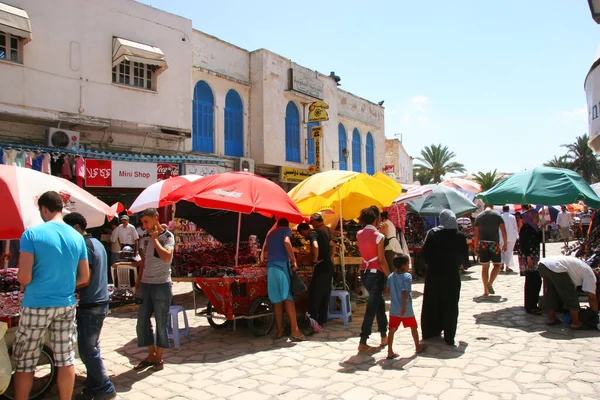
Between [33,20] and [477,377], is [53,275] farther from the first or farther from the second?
[33,20]

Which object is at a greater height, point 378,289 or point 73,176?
point 73,176

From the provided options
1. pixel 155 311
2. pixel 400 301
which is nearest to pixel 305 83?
pixel 400 301

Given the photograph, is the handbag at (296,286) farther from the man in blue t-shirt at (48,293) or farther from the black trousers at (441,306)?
the man in blue t-shirt at (48,293)

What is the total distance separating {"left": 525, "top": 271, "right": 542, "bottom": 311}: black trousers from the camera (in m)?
7.90

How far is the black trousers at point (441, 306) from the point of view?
621 centimetres

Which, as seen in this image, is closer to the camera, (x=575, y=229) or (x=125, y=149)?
(x=125, y=149)

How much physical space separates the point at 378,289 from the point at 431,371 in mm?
1228

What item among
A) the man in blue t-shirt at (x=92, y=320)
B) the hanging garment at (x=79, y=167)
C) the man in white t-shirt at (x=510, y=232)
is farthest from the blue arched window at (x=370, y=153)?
the man in blue t-shirt at (x=92, y=320)

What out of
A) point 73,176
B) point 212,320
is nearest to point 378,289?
point 212,320

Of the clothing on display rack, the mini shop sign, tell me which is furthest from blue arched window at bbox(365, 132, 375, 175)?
the clothing on display rack

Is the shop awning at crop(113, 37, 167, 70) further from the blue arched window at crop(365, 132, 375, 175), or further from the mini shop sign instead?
the blue arched window at crop(365, 132, 375, 175)

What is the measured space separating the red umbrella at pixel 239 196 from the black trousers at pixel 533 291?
13.7 feet

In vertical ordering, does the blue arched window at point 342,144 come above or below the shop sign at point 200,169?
above

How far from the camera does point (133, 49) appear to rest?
1397 cm
